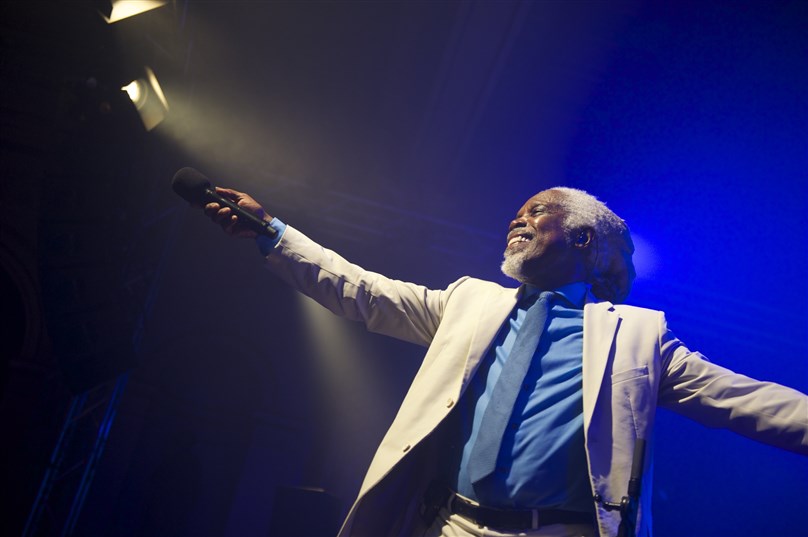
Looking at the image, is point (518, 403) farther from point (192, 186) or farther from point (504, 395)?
point (192, 186)

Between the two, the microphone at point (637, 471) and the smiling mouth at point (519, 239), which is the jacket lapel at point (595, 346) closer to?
the microphone at point (637, 471)

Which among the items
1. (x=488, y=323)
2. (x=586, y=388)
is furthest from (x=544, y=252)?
(x=586, y=388)

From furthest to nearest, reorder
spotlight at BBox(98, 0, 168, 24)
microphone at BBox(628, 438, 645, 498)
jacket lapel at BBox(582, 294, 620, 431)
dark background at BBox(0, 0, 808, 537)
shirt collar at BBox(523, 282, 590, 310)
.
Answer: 1. dark background at BBox(0, 0, 808, 537)
2. spotlight at BBox(98, 0, 168, 24)
3. shirt collar at BBox(523, 282, 590, 310)
4. jacket lapel at BBox(582, 294, 620, 431)
5. microphone at BBox(628, 438, 645, 498)

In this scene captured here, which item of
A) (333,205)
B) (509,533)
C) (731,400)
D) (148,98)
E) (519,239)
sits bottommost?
(509,533)

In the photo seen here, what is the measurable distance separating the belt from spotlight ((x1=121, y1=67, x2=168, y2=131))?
466cm

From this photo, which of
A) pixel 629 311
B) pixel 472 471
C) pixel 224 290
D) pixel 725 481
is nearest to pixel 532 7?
pixel 629 311

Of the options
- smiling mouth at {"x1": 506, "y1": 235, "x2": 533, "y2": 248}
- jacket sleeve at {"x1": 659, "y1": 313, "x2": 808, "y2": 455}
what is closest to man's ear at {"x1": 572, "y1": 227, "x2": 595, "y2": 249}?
smiling mouth at {"x1": 506, "y1": 235, "x2": 533, "y2": 248}

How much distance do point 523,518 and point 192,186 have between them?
4.68ft

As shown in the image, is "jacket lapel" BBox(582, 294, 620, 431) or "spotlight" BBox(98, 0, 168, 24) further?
"spotlight" BBox(98, 0, 168, 24)

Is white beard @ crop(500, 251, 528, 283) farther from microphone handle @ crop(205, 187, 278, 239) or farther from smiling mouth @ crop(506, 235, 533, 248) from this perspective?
microphone handle @ crop(205, 187, 278, 239)

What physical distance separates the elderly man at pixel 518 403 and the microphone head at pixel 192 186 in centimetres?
9

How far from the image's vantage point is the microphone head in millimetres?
1741

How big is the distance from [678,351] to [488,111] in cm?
422

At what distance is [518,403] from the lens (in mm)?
1693
